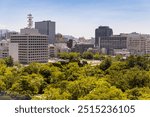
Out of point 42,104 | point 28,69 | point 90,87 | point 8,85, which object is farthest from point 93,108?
point 28,69

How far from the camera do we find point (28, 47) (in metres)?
17.1

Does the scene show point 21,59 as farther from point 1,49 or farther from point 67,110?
point 67,110

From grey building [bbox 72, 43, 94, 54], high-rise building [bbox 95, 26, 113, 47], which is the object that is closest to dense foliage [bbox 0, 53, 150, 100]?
grey building [bbox 72, 43, 94, 54]

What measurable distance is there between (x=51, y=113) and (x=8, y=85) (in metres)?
5.18

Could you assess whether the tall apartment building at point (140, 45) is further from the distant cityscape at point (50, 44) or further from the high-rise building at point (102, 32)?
the high-rise building at point (102, 32)

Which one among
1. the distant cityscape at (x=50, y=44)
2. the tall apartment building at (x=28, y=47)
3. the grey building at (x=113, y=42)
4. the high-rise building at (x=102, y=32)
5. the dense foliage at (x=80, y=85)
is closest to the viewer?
the dense foliage at (x=80, y=85)

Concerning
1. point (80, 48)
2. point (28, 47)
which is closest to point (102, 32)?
point (80, 48)

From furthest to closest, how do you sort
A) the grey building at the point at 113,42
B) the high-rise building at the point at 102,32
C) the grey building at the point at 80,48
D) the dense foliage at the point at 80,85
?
the high-rise building at the point at 102,32, the grey building at the point at 113,42, the grey building at the point at 80,48, the dense foliage at the point at 80,85

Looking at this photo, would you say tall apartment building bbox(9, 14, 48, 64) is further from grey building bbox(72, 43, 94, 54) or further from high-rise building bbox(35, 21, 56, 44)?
high-rise building bbox(35, 21, 56, 44)

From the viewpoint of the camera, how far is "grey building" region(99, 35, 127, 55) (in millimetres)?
27656

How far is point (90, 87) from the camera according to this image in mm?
4445

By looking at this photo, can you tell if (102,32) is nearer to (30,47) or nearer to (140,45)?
(140,45)

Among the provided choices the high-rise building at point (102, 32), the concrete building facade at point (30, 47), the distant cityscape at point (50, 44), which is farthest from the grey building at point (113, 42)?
the concrete building facade at point (30, 47)

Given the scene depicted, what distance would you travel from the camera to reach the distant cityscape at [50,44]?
17203mm
